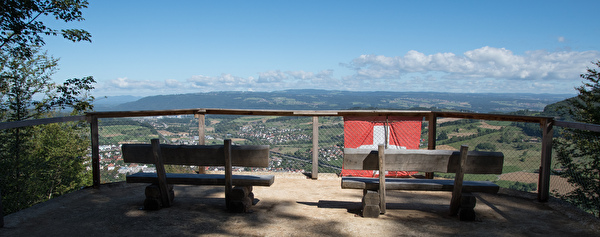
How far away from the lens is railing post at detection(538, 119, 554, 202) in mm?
5004

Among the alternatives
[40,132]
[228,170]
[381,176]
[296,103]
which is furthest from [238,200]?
[296,103]

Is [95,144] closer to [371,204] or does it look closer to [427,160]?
[371,204]

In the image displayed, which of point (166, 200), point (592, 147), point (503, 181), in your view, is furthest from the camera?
point (592, 147)

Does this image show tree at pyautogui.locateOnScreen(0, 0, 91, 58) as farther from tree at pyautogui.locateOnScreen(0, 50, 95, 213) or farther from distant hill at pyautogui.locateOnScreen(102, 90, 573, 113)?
distant hill at pyautogui.locateOnScreen(102, 90, 573, 113)

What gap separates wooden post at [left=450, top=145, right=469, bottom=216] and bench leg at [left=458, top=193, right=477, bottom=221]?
0.25ft

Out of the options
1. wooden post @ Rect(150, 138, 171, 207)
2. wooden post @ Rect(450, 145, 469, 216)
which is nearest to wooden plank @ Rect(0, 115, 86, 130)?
wooden post @ Rect(150, 138, 171, 207)

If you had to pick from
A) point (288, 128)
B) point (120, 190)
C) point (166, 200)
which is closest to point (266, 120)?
point (288, 128)

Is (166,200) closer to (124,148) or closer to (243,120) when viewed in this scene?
(124,148)

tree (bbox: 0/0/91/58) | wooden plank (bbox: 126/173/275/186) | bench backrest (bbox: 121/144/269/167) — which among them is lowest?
wooden plank (bbox: 126/173/275/186)

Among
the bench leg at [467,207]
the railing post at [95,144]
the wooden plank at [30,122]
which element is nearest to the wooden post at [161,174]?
the wooden plank at [30,122]

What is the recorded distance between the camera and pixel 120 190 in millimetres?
5598

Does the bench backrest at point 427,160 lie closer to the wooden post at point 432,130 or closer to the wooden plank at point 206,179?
the wooden plank at point 206,179

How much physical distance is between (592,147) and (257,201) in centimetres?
801

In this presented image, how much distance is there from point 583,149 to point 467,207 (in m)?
7.24
